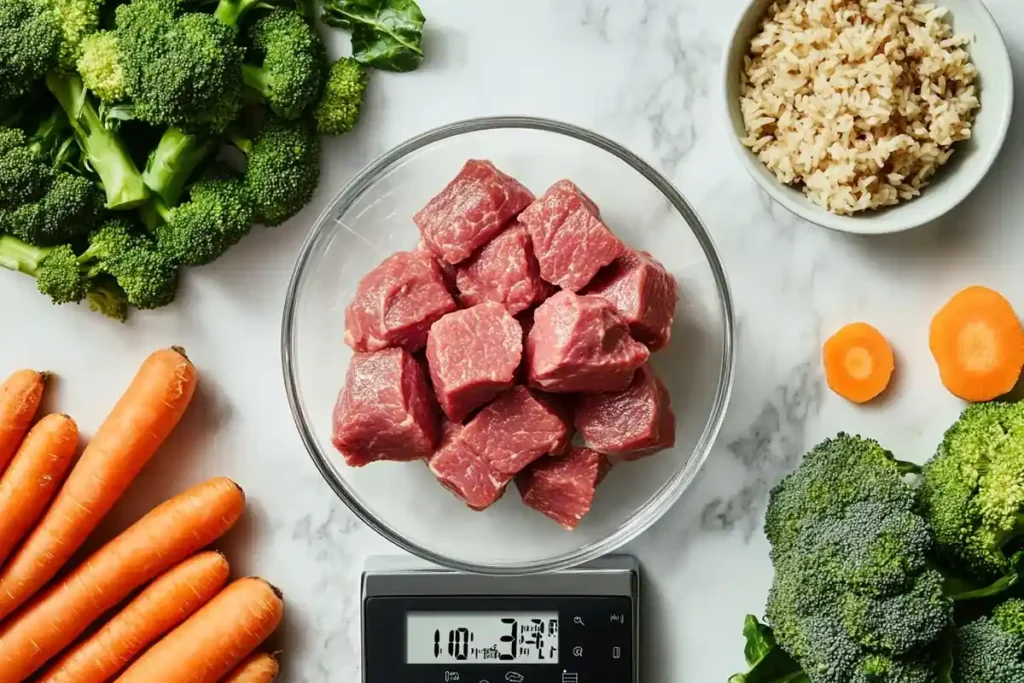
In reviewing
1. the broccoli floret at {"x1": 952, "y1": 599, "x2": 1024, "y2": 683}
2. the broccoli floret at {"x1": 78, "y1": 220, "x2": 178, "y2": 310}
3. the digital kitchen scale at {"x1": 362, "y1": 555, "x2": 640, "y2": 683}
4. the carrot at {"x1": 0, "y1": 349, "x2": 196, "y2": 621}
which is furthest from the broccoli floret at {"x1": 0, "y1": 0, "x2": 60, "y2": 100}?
the broccoli floret at {"x1": 952, "y1": 599, "x2": 1024, "y2": 683}

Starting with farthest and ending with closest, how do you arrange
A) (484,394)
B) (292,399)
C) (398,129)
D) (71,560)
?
(71,560), (398,129), (292,399), (484,394)

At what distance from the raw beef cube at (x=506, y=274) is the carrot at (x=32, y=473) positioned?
75 cm

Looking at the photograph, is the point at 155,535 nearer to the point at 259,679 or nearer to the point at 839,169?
the point at 259,679

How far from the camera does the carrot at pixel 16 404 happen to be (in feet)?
5.69

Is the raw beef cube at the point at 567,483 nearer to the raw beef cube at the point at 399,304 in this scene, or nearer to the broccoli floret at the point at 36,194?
the raw beef cube at the point at 399,304

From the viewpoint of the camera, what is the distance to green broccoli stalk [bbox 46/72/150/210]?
1.62m

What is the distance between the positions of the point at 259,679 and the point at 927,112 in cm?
141

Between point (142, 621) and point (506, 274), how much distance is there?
89 cm

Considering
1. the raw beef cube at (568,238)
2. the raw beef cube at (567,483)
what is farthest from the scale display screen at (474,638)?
the raw beef cube at (568,238)

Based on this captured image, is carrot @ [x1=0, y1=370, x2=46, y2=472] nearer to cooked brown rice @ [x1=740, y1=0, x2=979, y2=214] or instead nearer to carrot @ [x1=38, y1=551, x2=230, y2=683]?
carrot @ [x1=38, y1=551, x2=230, y2=683]

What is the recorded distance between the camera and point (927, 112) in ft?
5.13

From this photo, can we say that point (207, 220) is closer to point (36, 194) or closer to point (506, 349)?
point (36, 194)

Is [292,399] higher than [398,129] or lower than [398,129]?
lower

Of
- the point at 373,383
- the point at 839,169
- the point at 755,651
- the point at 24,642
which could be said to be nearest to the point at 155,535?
the point at 24,642
